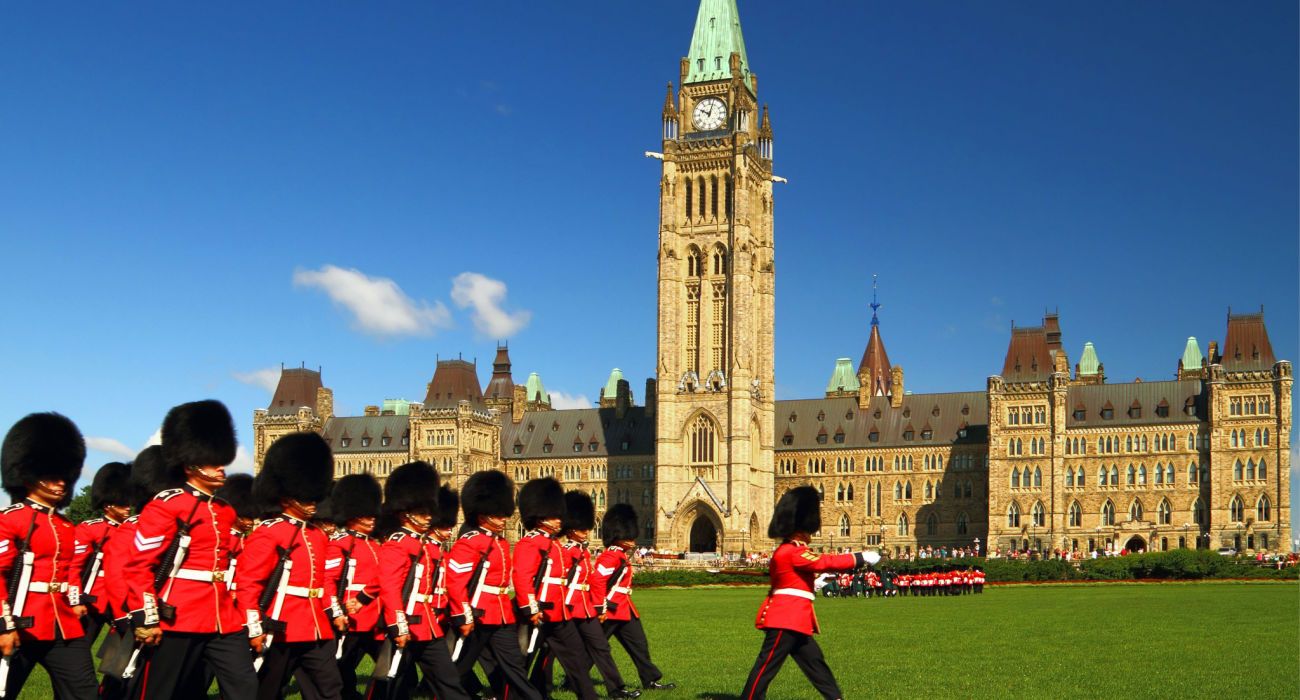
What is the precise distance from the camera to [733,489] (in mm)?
107500

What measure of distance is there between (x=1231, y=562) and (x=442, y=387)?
247ft

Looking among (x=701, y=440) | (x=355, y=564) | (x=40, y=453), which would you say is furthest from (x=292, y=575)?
(x=701, y=440)

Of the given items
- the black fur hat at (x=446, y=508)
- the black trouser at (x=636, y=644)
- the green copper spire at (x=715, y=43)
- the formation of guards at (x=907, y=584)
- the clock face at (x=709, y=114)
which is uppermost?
the green copper spire at (x=715, y=43)

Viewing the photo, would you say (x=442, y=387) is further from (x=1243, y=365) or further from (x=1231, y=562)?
(x=1231, y=562)

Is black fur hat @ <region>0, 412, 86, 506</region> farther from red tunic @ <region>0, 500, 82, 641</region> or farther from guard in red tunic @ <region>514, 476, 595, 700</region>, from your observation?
guard in red tunic @ <region>514, 476, 595, 700</region>

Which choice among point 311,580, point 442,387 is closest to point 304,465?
point 311,580

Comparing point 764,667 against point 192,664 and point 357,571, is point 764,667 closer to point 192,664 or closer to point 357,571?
point 357,571

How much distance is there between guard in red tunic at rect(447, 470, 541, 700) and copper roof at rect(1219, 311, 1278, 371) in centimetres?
9512

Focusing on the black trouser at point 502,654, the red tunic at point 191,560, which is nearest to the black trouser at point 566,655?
the black trouser at point 502,654

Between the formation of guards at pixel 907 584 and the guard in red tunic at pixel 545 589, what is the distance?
38337 millimetres

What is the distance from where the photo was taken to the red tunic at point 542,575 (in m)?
16.3

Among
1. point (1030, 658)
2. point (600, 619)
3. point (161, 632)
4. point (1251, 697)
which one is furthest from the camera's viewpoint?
point (1030, 658)

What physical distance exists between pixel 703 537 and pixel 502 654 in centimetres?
9785

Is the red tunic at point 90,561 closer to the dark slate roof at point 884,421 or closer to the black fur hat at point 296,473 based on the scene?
the black fur hat at point 296,473
